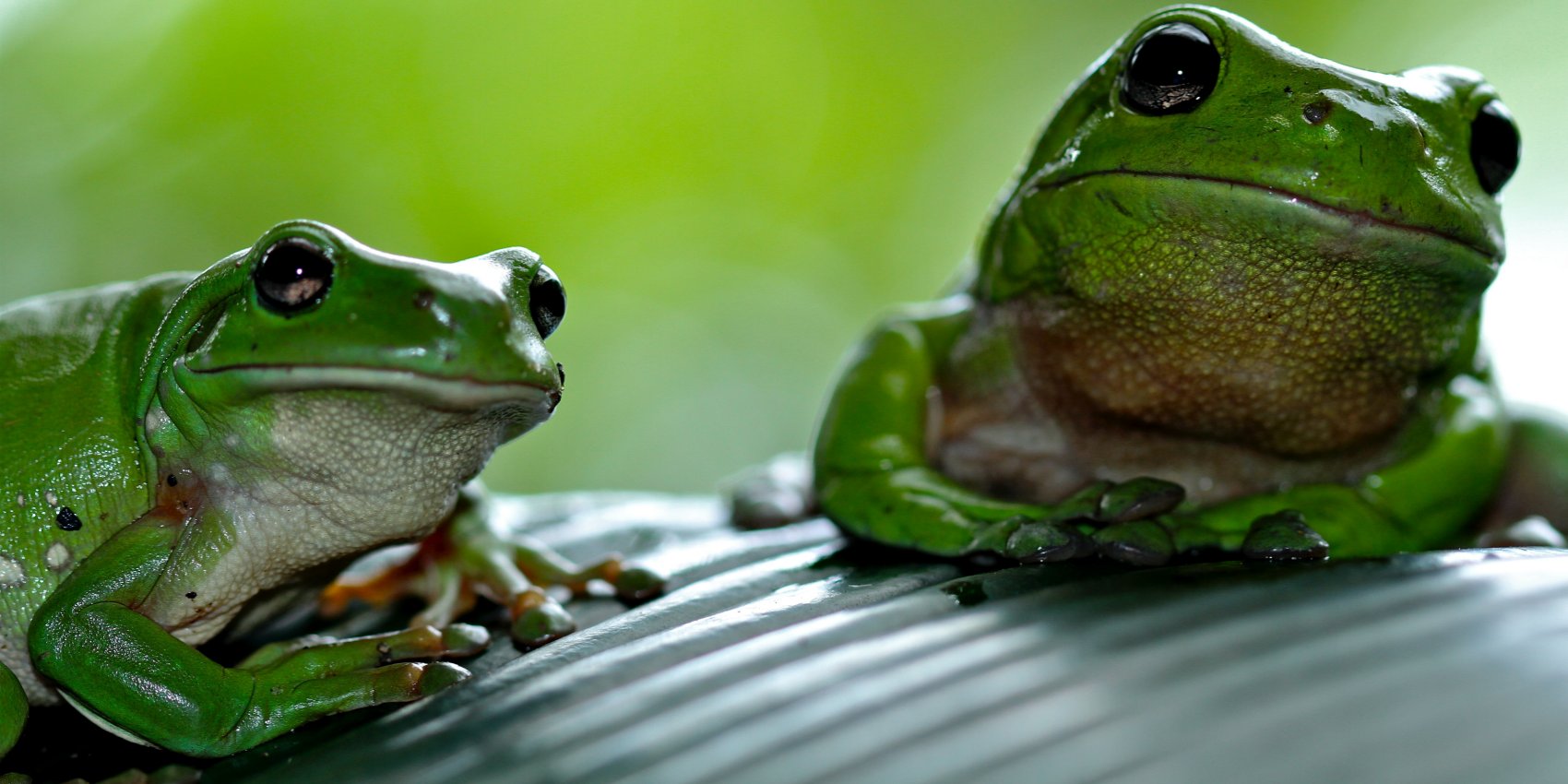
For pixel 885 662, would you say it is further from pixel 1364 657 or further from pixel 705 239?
pixel 705 239

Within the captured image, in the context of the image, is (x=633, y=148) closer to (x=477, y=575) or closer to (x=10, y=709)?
(x=477, y=575)

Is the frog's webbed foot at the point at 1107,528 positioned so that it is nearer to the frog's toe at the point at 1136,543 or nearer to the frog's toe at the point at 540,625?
the frog's toe at the point at 1136,543

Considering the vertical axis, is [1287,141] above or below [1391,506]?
above

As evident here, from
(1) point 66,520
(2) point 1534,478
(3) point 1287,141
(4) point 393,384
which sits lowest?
Answer: (2) point 1534,478

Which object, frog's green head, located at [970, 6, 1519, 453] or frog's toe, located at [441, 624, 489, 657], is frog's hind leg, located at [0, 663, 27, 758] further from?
frog's green head, located at [970, 6, 1519, 453]

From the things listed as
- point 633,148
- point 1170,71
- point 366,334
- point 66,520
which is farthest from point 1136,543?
point 633,148

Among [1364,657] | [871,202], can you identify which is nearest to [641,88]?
[871,202]

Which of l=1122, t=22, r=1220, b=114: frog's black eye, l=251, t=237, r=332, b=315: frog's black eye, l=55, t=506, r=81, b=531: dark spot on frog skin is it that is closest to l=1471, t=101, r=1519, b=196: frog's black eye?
l=1122, t=22, r=1220, b=114: frog's black eye
